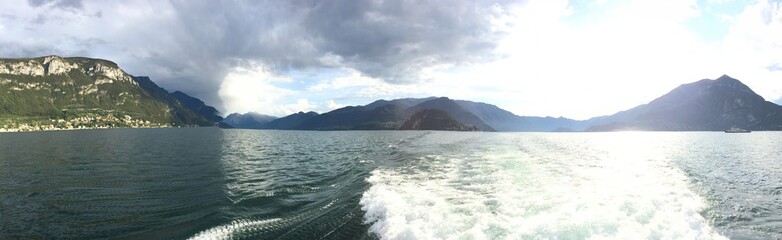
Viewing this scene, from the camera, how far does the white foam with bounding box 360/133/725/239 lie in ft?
57.0

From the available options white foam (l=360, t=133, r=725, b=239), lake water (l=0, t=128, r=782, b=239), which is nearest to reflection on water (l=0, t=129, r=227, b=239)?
lake water (l=0, t=128, r=782, b=239)

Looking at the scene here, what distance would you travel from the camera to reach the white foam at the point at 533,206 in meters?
17.4

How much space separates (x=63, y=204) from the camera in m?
24.0

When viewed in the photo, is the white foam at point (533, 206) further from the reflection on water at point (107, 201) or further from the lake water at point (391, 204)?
the reflection on water at point (107, 201)

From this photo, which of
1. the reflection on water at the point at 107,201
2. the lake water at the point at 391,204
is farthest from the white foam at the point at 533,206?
the reflection on water at the point at 107,201

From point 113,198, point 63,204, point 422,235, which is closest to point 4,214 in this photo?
point 63,204

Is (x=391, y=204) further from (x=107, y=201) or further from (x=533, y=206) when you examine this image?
(x=107, y=201)

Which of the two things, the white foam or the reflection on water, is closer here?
the white foam

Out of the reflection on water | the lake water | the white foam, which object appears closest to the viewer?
the white foam

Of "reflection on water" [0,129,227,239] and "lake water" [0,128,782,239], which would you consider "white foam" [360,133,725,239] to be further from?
"reflection on water" [0,129,227,239]

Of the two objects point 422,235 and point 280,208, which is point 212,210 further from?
point 422,235

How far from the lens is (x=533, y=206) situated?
2200cm

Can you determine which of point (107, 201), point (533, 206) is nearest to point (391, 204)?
point (533, 206)

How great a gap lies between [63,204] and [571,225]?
31463 mm
